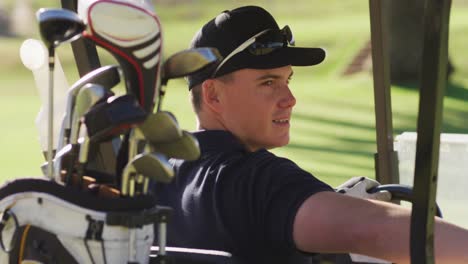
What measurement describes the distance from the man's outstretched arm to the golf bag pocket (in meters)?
0.32

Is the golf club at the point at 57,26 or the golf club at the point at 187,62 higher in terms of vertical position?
the golf club at the point at 57,26

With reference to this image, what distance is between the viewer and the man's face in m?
2.35

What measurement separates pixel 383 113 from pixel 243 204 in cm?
122

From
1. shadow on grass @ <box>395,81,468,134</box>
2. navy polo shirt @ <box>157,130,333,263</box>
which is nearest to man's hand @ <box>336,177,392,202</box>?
navy polo shirt @ <box>157,130,333,263</box>

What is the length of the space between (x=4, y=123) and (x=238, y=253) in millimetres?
9095

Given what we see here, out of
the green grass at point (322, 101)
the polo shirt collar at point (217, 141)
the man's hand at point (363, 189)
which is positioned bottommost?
the green grass at point (322, 101)

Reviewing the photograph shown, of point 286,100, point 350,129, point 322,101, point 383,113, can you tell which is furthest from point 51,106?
point 322,101

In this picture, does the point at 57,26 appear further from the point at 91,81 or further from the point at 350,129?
the point at 350,129

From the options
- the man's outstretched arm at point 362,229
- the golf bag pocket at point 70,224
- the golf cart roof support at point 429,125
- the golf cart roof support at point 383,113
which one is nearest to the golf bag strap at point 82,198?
the golf bag pocket at point 70,224

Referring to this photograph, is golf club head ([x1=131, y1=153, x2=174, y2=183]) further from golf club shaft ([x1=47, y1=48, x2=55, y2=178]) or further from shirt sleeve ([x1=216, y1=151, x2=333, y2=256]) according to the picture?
shirt sleeve ([x1=216, y1=151, x2=333, y2=256])

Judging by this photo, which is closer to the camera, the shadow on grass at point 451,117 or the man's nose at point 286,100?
the man's nose at point 286,100

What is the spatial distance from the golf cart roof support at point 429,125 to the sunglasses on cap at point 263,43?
0.69 meters

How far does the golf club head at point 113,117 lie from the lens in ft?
5.51

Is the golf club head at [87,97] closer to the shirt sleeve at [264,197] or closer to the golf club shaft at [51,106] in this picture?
the golf club shaft at [51,106]
